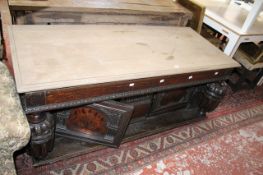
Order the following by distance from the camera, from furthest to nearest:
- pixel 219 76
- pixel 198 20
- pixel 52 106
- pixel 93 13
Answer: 1. pixel 198 20
2. pixel 219 76
3. pixel 93 13
4. pixel 52 106

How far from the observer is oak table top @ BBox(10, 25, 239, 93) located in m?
0.99

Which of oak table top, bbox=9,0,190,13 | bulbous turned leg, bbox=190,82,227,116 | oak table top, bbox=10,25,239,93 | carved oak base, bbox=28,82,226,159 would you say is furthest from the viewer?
bulbous turned leg, bbox=190,82,227,116

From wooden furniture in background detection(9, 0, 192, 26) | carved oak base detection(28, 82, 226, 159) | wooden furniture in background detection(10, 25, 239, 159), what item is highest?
wooden furniture in background detection(9, 0, 192, 26)

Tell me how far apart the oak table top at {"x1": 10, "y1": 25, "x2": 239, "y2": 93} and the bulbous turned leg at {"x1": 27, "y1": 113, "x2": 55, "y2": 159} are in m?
0.24

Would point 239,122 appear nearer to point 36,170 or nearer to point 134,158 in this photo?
point 134,158

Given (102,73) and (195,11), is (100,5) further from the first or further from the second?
(195,11)

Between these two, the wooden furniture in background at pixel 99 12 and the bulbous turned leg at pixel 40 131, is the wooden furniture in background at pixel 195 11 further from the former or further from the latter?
the bulbous turned leg at pixel 40 131

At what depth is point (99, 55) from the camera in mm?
1188

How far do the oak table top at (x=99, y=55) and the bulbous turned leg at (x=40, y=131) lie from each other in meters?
0.24

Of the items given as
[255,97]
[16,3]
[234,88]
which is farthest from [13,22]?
[255,97]

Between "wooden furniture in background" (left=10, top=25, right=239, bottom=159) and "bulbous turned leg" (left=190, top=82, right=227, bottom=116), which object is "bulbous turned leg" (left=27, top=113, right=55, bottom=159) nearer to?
"wooden furniture in background" (left=10, top=25, right=239, bottom=159)

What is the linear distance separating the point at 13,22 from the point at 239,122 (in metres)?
2.09

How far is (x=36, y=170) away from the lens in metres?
1.32

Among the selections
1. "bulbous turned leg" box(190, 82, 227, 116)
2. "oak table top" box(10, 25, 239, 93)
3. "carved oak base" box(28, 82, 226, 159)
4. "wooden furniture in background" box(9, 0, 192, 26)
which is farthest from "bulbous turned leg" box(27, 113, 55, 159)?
"bulbous turned leg" box(190, 82, 227, 116)
